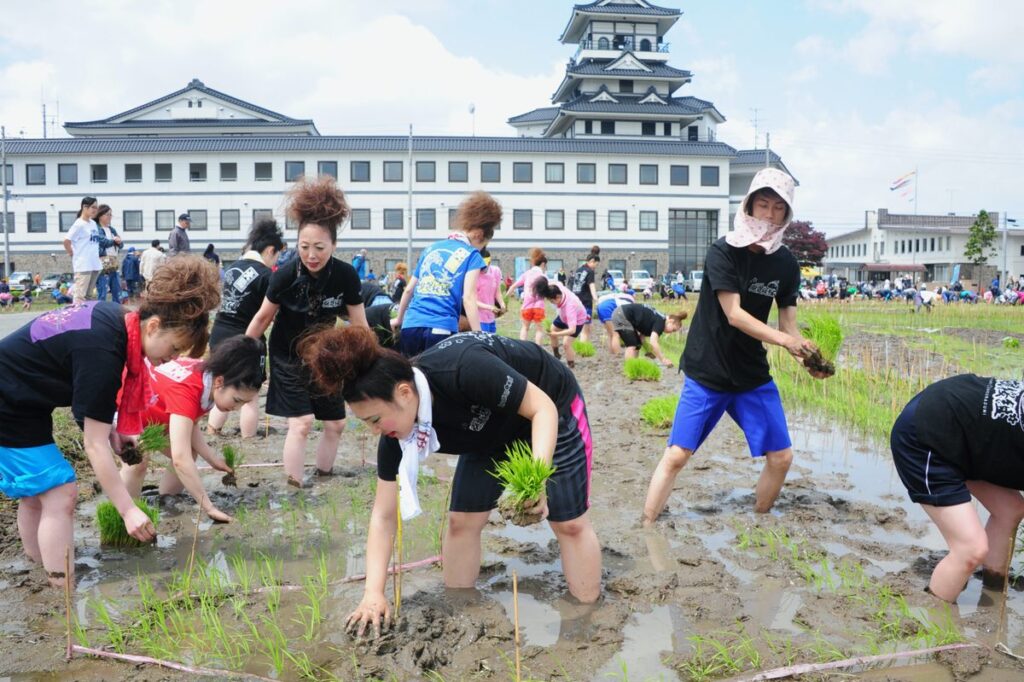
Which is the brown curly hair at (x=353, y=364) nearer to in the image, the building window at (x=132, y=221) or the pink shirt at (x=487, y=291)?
the pink shirt at (x=487, y=291)

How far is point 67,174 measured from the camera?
45.5 metres

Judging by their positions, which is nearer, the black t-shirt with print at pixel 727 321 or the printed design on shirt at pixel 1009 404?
the printed design on shirt at pixel 1009 404

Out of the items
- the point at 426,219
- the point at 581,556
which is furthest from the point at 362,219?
the point at 581,556

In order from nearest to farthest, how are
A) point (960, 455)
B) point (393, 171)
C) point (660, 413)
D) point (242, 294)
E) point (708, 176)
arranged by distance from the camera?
1. point (960, 455)
2. point (242, 294)
3. point (660, 413)
4. point (393, 171)
5. point (708, 176)

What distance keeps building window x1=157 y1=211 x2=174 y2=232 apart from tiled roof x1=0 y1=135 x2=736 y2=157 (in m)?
3.26

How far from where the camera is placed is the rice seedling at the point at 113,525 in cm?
427

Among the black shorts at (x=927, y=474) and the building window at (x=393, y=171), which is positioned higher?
the building window at (x=393, y=171)

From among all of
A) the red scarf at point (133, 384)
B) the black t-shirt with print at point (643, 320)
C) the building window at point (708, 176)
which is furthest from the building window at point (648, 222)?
the red scarf at point (133, 384)

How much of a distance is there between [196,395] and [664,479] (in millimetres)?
2576

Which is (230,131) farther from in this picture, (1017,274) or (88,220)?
(1017,274)

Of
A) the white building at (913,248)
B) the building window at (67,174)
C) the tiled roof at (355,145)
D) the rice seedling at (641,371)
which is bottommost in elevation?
the rice seedling at (641,371)

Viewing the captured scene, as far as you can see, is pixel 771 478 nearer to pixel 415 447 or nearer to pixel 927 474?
pixel 927 474

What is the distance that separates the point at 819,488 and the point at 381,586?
335 cm

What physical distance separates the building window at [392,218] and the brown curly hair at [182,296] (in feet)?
142
